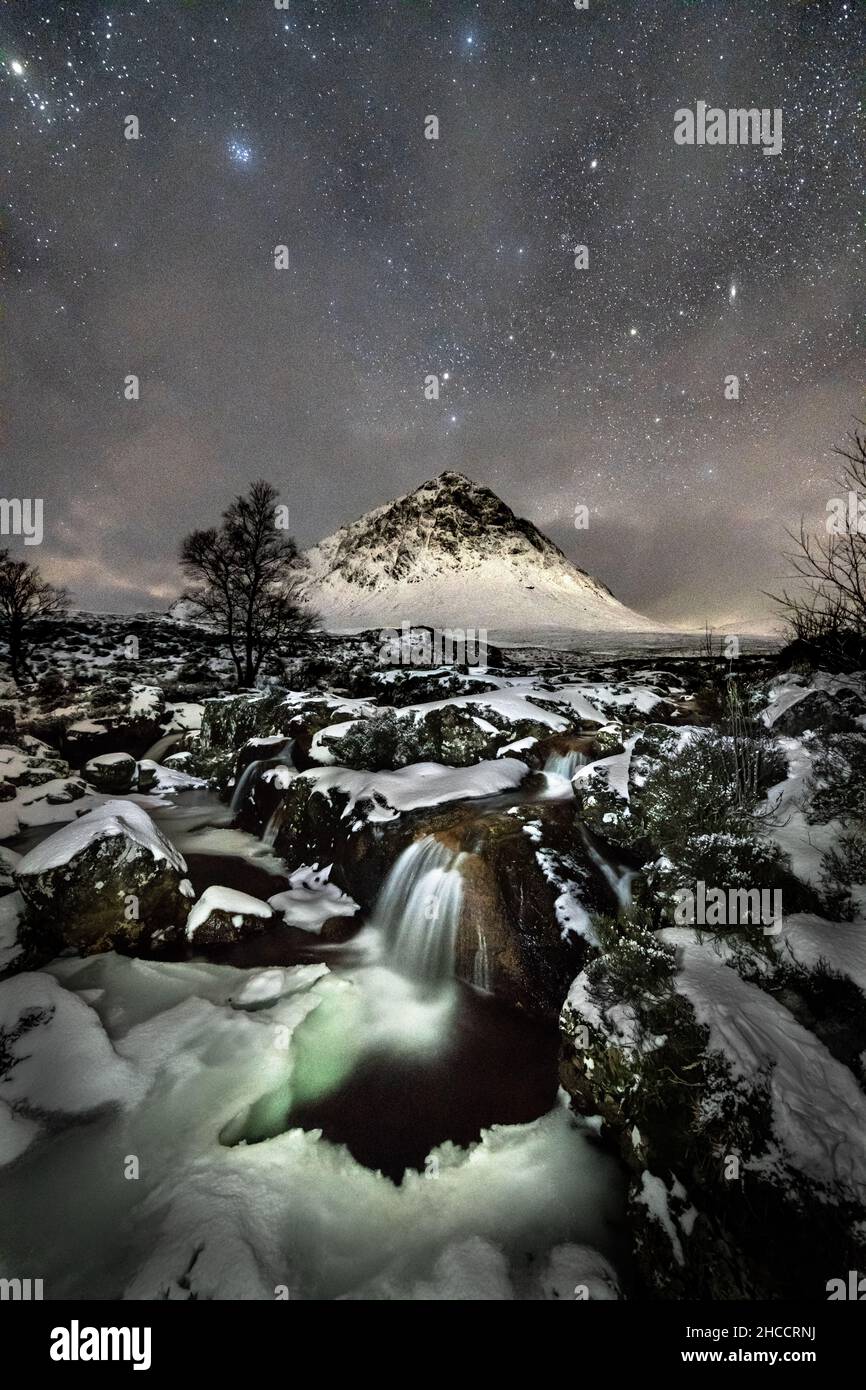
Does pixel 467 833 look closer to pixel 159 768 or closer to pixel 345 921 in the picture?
pixel 345 921

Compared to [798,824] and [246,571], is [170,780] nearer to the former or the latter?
[246,571]

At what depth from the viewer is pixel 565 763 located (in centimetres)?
1036

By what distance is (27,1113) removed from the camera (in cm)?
434

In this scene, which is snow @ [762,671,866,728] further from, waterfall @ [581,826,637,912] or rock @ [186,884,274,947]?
rock @ [186,884,274,947]

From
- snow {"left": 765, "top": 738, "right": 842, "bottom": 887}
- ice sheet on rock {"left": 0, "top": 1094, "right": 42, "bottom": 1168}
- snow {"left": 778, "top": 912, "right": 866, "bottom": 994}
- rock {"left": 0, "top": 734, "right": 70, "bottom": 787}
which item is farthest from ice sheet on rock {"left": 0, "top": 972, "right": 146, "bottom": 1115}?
rock {"left": 0, "top": 734, "right": 70, "bottom": 787}

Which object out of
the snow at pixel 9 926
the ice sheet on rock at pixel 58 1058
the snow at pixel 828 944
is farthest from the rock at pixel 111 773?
the snow at pixel 828 944

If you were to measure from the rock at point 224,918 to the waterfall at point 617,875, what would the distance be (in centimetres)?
543

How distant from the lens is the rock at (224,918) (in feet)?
23.0

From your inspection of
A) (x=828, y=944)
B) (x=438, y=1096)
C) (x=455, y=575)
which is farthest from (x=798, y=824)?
(x=455, y=575)

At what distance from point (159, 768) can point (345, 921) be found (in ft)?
35.4

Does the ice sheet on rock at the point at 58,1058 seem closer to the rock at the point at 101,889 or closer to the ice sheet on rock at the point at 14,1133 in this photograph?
the ice sheet on rock at the point at 14,1133

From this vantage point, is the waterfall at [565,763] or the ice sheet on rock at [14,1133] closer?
→ the ice sheet on rock at [14,1133]
